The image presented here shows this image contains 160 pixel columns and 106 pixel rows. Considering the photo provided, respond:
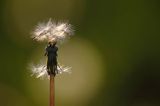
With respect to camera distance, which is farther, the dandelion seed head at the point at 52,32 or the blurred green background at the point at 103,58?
the blurred green background at the point at 103,58

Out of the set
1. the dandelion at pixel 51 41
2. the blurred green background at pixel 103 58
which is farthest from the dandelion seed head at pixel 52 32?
the blurred green background at pixel 103 58

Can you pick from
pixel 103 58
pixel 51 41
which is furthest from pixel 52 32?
pixel 103 58

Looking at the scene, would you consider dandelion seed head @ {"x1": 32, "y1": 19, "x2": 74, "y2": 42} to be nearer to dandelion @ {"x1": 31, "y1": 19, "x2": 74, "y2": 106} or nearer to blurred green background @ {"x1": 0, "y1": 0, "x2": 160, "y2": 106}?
dandelion @ {"x1": 31, "y1": 19, "x2": 74, "y2": 106}

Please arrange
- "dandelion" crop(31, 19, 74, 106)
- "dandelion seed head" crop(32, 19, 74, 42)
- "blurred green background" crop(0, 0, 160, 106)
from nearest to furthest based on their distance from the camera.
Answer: "dandelion" crop(31, 19, 74, 106) → "dandelion seed head" crop(32, 19, 74, 42) → "blurred green background" crop(0, 0, 160, 106)

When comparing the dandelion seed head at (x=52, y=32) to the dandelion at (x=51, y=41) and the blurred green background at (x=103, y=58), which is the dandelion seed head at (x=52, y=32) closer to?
the dandelion at (x=51, y=41)

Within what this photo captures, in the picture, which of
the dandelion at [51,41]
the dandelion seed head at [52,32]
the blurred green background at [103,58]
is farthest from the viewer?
the blurred green background at [103,58]

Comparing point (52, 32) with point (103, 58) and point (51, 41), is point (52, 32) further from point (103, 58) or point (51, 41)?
point (103, 58)

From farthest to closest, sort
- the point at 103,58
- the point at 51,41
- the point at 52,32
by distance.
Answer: the point at 103,58 → the point at 52,32 → the point at 51,41

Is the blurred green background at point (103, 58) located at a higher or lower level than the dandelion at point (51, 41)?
higher

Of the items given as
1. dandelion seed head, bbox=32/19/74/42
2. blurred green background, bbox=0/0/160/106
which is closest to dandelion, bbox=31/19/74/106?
dandelion seed head, bbox=32/19/74/42
